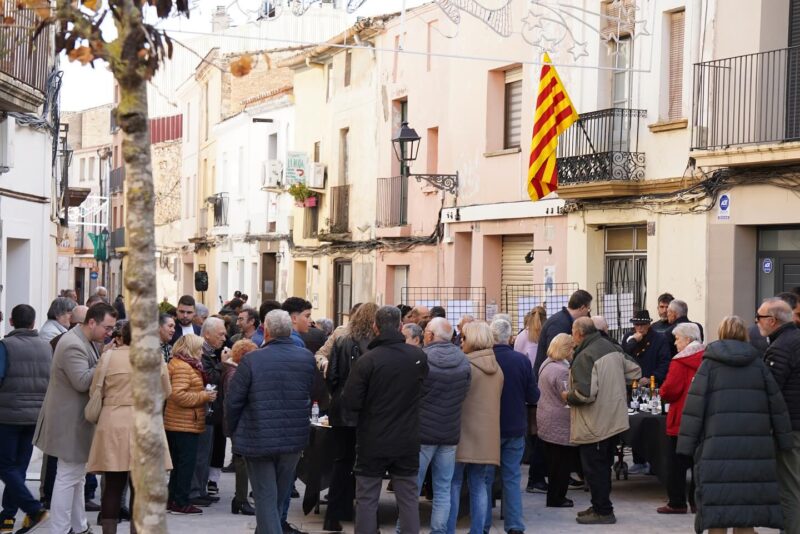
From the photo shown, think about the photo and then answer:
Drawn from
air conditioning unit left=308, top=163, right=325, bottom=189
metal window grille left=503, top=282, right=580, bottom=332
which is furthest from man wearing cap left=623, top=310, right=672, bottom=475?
air conditioning unit left=308, top=163, right=325, bottom=189

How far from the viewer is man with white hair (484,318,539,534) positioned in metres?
10.8

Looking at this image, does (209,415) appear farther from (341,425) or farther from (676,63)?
(676,63)

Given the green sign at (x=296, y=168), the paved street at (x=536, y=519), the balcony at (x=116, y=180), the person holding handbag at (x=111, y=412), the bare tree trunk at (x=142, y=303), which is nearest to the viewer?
the bare tree trunk at (x=142, y=303)

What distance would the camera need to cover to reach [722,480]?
972cm

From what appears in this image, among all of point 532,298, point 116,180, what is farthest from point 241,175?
point 116,180

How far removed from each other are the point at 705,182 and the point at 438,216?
329 inches

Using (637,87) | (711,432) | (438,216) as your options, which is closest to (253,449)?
(711,432)

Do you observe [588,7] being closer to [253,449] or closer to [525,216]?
[525,216]

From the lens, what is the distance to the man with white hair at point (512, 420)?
10.8 meters

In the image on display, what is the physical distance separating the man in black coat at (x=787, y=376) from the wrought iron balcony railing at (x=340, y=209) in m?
19.9

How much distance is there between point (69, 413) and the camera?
9.97 metres

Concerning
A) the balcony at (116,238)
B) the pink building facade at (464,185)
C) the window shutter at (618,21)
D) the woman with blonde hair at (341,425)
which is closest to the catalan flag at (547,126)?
the window shutter at (618,21)

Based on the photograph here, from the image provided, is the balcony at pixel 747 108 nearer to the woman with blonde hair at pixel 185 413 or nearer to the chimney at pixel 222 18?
the chimney at pixel 222 18

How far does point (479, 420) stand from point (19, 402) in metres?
3.55
